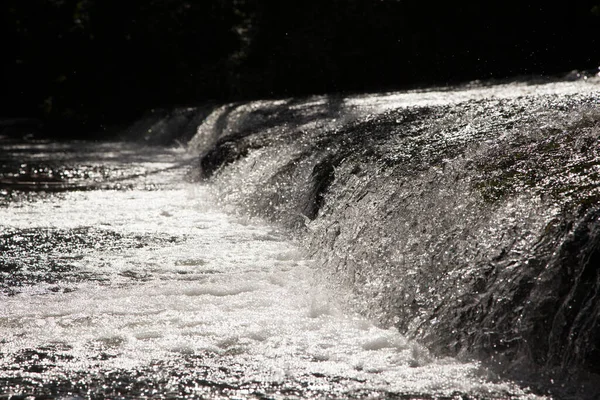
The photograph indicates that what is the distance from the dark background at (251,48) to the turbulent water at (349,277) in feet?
23.4

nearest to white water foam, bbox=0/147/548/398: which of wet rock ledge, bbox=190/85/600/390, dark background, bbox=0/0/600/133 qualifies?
wet rock ledge, bbox=190/85/600/390

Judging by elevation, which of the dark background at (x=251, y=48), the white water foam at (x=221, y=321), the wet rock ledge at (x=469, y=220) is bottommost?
the white water foam at (x=221, y=321)

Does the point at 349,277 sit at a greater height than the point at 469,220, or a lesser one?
lesser

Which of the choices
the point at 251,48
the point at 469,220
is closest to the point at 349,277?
the point at 469,220

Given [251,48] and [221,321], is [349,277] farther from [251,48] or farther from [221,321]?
[251,48]

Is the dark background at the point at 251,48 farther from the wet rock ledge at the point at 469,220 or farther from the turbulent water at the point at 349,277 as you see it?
the turbulent water at the point at 349,277

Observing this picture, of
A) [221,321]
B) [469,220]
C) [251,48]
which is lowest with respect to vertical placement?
[221,321]

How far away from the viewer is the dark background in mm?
14492

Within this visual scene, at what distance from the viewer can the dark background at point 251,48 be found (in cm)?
1449

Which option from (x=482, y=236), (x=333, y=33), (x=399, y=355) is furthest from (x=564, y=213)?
(x=333, y=33)

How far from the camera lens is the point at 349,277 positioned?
3670mm

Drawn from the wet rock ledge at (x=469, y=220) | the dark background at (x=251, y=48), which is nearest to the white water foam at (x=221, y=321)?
the wet rock ledge at (x=469, y=220)

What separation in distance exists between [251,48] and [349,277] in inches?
744

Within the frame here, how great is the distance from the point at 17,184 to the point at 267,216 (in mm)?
3229
